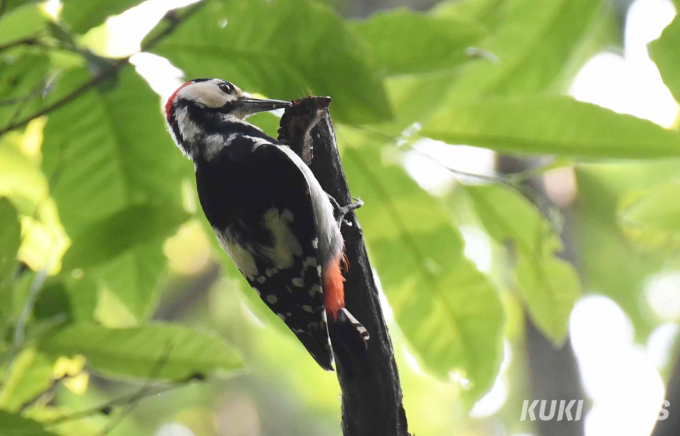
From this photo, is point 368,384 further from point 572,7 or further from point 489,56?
point 572,7

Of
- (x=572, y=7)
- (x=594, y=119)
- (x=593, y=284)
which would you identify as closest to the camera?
(x=594, y=119)

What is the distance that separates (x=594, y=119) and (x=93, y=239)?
4.36ft

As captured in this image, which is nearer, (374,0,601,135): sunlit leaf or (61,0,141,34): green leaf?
(61,0,141,34): green leaf

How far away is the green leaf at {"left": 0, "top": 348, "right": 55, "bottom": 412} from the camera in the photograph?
80.3 inches

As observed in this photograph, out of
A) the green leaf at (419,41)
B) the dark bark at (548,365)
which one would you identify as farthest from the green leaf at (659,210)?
the dark bark at (548,365)

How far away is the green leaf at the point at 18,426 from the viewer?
4.79ft

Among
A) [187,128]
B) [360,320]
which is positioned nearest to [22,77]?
[187,128]

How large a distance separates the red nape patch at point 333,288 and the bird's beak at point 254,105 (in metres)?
0.43

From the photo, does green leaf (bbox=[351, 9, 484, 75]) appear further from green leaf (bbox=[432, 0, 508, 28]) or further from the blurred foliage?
green leaf (bbox=[432, 0, 508, 28])

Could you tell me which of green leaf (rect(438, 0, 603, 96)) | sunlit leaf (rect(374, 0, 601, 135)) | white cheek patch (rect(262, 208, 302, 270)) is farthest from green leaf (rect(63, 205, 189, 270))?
green leaf (rect(438, 0, 603, 96))

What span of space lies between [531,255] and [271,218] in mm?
838

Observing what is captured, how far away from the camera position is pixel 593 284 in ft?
15.5

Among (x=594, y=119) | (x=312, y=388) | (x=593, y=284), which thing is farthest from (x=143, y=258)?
(x=312, y=388)

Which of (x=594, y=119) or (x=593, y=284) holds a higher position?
(x=594, y=119)
